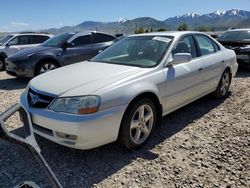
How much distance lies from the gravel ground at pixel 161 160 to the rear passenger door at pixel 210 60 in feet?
2.86

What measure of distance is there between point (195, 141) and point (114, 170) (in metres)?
1.35

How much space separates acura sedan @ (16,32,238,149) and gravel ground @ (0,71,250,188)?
0.30m

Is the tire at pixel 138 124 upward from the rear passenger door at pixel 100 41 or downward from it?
downward

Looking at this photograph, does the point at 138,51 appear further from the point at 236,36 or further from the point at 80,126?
the point at 236,36

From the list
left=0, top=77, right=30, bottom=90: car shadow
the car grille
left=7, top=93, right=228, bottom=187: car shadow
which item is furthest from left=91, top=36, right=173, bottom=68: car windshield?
left=0, top=77, right=30, bottom=90: car shadow

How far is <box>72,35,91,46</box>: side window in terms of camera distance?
867 cm

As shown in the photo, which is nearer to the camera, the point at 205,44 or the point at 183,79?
the point at 183,79

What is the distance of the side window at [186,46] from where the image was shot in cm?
441

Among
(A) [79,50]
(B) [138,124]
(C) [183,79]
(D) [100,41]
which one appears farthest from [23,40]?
(B) [138,124]

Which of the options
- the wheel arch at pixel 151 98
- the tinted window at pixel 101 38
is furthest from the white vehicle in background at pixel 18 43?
the wheel arch at pixel 151 98

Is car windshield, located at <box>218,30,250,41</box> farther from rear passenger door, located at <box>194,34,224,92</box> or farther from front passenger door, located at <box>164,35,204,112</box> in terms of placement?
front passenger door, located at <box>164,35,204,112</box>

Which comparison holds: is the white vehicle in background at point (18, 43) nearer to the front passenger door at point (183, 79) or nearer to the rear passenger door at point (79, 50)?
the rear passenger door at point (79, 50)

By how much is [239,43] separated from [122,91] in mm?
7262

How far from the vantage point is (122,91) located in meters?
3.23
